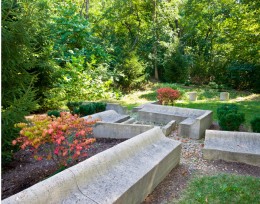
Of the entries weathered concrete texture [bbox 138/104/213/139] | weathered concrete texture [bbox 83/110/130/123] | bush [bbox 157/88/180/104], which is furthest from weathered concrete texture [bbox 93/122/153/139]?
bush [bbox 157/88/180/104]

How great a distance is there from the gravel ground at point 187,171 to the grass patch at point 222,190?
169mm

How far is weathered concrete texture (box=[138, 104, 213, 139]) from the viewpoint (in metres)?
6.86

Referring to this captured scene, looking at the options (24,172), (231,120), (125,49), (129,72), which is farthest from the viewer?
(125,49)

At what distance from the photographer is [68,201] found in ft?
8.66

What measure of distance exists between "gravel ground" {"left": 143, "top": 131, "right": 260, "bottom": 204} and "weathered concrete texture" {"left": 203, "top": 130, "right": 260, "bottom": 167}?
0.12m

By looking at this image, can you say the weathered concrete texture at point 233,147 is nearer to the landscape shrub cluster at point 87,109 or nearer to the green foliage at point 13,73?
the green foliage at point 13,73

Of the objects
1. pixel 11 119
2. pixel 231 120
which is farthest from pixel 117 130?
pixel 231 120

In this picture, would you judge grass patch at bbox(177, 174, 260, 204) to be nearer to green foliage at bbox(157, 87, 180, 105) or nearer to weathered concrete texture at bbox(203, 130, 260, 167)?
weathered concrete texture at bbox(203, 130, 260, 167)

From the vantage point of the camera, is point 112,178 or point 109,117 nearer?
Answer: point 112,178

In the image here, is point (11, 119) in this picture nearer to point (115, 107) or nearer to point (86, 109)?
point (86, 109)

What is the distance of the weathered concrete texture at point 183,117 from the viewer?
22.5 feet

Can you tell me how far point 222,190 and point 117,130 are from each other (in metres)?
2.80

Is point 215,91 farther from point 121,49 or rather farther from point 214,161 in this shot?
point 214,161

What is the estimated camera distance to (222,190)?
3908 mm
